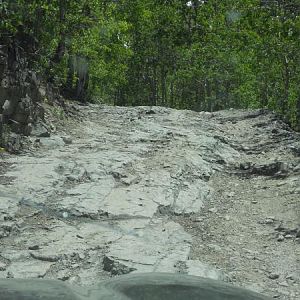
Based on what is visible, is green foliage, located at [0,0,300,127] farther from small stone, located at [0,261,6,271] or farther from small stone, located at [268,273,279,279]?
small stone, located at [0,261,6,271]

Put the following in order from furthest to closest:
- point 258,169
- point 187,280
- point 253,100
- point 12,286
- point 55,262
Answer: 1. point 253,100
2. point 258,169
3. point 55,262
4. point 187,280
5. point 12,286

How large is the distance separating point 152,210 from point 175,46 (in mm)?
5679

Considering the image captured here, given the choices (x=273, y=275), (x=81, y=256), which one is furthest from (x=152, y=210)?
(x=273, y=275)

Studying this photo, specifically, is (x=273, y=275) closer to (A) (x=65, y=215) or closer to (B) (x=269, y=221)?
(B) (x=269, y=221)

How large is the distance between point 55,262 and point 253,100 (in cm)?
2474

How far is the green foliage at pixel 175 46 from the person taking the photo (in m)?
9.05

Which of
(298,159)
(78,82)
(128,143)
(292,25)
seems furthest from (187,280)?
(78,82)

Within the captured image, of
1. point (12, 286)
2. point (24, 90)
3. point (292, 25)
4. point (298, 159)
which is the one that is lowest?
point (12, 286)

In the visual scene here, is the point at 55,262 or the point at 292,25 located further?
the point at 292,25

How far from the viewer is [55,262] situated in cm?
528

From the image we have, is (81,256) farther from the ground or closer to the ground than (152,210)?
closer to the ground

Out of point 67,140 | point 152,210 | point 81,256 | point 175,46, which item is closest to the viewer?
point 81,256

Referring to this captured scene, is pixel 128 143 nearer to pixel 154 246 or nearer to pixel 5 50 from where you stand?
pixel 5 50

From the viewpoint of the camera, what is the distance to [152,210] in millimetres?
7062
